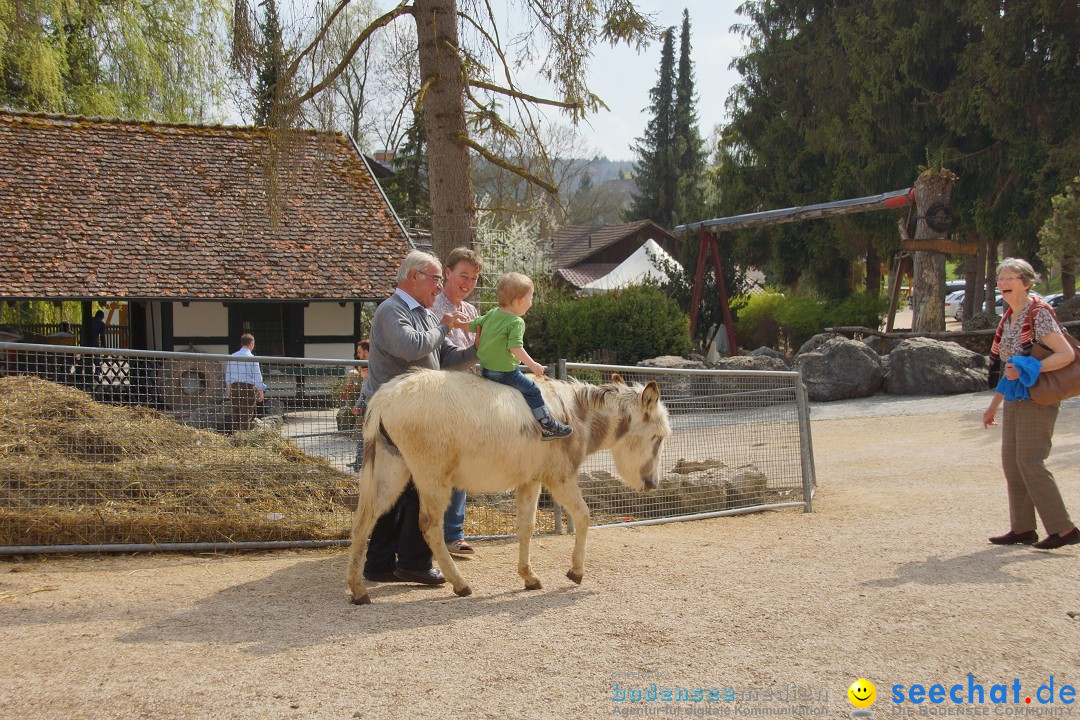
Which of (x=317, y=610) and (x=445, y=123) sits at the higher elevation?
(x=445, y=123)

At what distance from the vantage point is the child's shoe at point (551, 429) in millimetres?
5430

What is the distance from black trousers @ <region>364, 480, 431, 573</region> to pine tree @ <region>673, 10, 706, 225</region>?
4923 centimetres

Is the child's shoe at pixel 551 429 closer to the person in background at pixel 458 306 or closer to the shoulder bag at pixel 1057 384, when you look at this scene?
the person in background at pixel 458 306

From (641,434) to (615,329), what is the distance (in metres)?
16.5

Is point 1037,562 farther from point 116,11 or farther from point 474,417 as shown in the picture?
point 116,11

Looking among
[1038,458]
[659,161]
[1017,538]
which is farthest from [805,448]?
[659,161]

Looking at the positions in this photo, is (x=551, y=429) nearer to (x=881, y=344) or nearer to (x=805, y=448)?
(x=805, y=448)

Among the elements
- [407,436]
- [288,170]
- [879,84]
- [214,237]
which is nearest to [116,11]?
[214,237]

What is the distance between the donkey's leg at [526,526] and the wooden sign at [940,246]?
1852cm

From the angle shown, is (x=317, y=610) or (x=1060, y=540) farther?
(x=1060, y=540)

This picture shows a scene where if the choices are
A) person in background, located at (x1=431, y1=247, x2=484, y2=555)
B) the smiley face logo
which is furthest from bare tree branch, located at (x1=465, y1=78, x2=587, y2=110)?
the smiley face logo

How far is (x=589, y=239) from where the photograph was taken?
4984 centimetres

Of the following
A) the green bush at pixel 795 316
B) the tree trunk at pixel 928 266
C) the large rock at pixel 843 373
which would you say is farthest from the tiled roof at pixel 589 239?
the large rock at pixel 843 373

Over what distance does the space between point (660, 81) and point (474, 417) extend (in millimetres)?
58462
